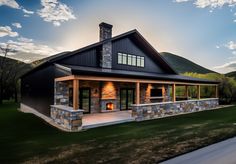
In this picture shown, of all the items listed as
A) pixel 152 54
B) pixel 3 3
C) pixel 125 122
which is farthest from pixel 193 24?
pixel 3 3

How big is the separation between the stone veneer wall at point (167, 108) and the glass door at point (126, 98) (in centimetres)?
345

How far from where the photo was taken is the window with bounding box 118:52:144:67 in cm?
1410

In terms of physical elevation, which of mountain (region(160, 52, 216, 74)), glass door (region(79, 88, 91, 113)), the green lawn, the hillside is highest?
mountain (region(160, 52, 216, 74))

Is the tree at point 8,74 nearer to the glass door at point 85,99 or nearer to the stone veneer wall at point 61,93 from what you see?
the glass door at point 85,99

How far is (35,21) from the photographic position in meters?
16.5

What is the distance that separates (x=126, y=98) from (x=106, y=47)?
4.61 meters

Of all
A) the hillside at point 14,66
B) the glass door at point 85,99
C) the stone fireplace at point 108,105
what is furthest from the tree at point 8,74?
the stone fireplace at point 108,105

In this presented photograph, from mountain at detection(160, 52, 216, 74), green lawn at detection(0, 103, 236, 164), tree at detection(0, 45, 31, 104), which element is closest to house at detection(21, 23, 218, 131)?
green lawn at detection(0, 103, 236, 164)

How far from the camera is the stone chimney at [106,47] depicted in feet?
41.5

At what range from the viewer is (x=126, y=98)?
14.5 m

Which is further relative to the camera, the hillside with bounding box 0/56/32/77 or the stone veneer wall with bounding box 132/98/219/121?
the hillside with bounding box 0/56/32/77

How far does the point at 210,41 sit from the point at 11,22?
915 inches

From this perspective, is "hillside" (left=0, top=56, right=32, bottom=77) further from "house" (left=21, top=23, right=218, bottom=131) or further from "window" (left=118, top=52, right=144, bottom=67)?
"window" (left=118, top=52, right=144, bottom=67)

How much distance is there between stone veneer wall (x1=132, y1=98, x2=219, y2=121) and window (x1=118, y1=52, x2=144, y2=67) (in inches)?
183
